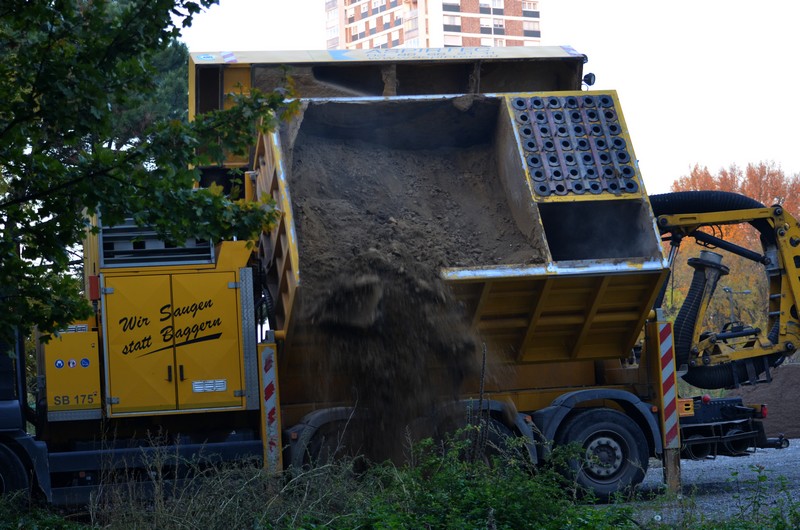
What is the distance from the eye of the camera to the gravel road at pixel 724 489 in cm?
616

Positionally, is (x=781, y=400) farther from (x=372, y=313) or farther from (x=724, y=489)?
(x=372, y=313)

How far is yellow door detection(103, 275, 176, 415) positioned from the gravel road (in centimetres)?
379

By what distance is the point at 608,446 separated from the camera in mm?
8852

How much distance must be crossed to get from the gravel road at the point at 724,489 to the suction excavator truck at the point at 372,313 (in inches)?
27.1

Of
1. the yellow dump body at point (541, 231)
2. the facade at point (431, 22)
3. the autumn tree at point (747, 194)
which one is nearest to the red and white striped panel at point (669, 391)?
the yellow dump body at point (541, 231)

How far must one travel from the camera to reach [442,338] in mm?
7863

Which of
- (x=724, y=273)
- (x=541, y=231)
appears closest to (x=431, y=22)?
(x=724, y=273)

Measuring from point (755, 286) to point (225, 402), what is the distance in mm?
25329

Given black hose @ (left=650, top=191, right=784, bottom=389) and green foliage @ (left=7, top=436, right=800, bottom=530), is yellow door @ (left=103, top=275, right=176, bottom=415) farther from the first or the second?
black hose @ (left=650, top=191, right=784, bottom=389)

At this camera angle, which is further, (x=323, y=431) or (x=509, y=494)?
(x=323, y=431)

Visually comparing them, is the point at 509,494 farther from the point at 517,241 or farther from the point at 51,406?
the point at 51,406

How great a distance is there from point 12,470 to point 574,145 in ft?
16.7

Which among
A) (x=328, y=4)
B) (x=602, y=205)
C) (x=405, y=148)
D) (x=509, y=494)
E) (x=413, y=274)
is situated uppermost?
(x=328, y=4)

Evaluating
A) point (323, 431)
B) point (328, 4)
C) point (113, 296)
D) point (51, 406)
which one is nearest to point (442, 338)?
point (323, 431)
